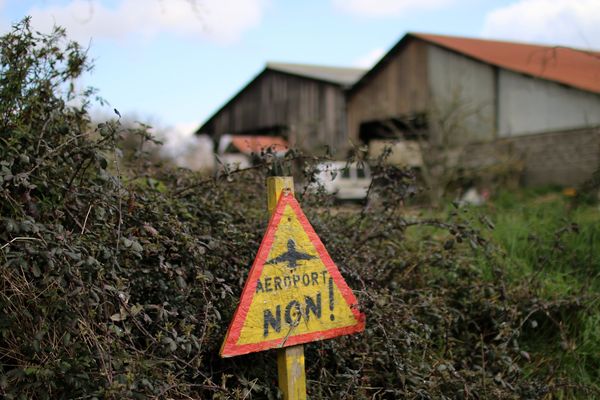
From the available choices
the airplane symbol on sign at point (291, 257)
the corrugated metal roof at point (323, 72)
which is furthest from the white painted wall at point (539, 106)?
the airplane symbol on sign at point (291, 257)

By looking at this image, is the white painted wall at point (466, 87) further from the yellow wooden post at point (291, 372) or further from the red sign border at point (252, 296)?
the yellow wooden post at point (291, 372)

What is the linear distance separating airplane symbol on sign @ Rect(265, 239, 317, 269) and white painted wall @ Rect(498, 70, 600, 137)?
14158 millimetres

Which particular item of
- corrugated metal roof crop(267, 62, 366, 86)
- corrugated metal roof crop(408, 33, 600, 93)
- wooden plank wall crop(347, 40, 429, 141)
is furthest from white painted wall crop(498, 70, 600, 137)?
corrugated metal roof crop(267, 62, 366, 86)

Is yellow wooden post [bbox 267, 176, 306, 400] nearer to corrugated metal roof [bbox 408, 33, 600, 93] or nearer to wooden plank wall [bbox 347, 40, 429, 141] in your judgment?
corrugated metal roof [bbox 408, 33, 600, 93]

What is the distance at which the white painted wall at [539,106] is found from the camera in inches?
622

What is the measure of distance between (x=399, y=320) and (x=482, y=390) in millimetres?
577

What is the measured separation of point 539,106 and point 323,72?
12623 millimetres

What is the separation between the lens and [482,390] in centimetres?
338

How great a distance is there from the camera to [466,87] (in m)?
19.3

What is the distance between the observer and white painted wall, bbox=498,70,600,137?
15.8 metres

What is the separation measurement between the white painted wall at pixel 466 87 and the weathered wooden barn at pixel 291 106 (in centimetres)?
414

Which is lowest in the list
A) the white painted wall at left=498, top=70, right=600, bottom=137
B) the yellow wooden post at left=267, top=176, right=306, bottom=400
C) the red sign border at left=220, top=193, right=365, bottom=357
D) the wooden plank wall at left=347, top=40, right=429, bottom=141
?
the yellow wooden post at left=267, top=176, right=306, bottom=400

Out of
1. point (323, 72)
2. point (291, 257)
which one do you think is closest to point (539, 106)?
point (323, 72)

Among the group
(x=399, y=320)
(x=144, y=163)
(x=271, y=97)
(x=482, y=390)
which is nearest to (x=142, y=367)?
(x=399, y=320)
